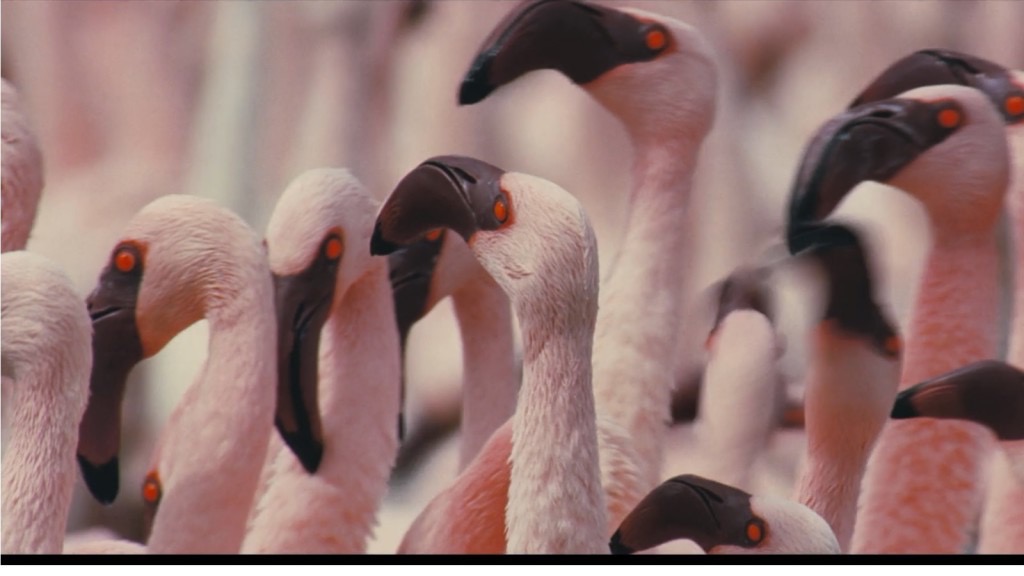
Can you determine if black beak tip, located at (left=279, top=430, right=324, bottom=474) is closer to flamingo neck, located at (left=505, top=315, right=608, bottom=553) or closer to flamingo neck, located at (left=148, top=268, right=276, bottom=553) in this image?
flamingo neck, located at (left=148, top=268, right=276, bottom=553)

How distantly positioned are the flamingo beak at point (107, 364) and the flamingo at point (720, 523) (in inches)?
23.9

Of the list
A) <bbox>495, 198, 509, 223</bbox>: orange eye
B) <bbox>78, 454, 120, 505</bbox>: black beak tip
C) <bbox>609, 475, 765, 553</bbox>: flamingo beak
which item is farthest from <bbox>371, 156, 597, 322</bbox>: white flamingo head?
<bbox>78, 454, 120, 505</bbox>: black beak tip

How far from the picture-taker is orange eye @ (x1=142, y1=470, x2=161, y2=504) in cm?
201

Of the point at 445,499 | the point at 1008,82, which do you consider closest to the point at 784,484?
the point at 445,499

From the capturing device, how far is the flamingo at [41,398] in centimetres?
183

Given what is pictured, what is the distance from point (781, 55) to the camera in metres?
2.01

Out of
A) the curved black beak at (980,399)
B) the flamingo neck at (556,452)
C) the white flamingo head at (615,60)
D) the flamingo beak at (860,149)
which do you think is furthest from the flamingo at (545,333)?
the curved black beak at (980,399)

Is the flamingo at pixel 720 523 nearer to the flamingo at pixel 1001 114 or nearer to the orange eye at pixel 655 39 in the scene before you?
the flamingo at pixel 1001 114

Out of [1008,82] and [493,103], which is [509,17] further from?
[1008,82]

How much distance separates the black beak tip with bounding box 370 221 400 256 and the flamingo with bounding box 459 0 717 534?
0.21 meters

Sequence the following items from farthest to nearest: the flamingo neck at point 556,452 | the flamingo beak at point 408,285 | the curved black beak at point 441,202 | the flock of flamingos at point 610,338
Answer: the flamingo beak at point 408,285
the flock of flamingos at point 610,338
the curved black beak at point 441,202
the flamingo neck at point 556,452

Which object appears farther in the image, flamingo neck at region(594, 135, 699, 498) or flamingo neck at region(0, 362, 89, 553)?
flamingo neck at region(594, 135, 699, 498)

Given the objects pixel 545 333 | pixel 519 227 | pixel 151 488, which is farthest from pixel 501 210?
pixel 151 488
